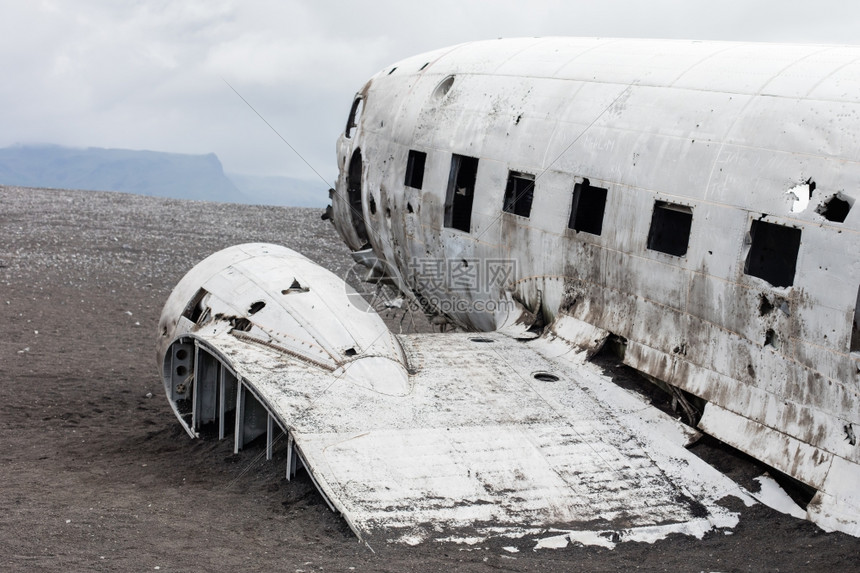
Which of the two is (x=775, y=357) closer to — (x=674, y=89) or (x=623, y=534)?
(x=623, y=534)

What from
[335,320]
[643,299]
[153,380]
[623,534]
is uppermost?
[643,299]

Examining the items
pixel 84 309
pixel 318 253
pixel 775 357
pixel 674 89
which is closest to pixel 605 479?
pixel 775 357

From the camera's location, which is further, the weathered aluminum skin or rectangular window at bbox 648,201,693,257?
rectangular window at bbox 648,201,693,257

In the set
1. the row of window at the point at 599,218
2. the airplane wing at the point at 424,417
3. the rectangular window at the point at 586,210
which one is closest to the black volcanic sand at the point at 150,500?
the airplane wing at the point at 424,417

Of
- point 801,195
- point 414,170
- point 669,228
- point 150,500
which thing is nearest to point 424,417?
point 150,500

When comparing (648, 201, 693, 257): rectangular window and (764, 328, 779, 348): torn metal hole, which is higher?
(648, 201, 693, 257): rectangular window

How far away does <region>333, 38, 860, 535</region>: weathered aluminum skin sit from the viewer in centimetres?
806

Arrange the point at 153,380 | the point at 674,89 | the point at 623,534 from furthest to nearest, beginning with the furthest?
1. the point at 153,380
2. the point at 674,89
3. the point at 623,534

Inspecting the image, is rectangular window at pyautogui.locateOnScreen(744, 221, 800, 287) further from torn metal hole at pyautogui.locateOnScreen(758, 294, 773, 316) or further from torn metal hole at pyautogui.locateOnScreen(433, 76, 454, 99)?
torn metal hole at pyautogui.locateOnScreen(433, 76, 454, 99)

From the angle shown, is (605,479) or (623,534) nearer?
(623,534)

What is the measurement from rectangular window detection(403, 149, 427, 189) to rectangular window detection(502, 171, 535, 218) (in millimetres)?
2052

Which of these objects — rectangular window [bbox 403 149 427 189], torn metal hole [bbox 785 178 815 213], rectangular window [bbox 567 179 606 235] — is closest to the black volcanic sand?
torn metal hole [bbox 785 178 815 213]

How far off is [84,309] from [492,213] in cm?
1492

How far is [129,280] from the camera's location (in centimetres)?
2706
